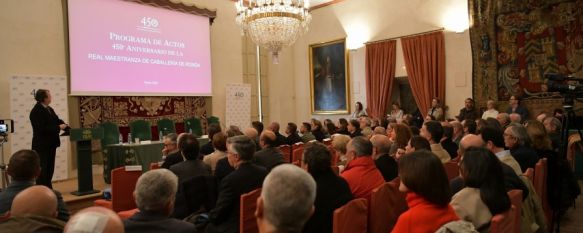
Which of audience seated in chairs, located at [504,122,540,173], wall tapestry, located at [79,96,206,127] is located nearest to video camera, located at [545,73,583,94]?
audience seated in chairs, located at [504,122,540,173]

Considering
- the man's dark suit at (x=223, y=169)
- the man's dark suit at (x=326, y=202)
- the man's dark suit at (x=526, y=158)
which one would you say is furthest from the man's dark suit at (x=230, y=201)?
the man's dark suit at (x=526, y=158)

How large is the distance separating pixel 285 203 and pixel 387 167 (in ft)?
7.95

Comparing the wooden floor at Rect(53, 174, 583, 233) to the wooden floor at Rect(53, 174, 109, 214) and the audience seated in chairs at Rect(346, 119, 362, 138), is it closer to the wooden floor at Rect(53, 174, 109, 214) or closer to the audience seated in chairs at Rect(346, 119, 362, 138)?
the wooden floor at Rect(53, 174, 109, 214)

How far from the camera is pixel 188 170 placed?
326 cm

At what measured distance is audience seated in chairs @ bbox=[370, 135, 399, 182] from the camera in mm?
3480

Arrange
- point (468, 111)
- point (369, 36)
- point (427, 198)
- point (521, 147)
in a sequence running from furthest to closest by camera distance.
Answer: point (369, 36) → point (468, 111) → point (521, 147) → point (427, 198)

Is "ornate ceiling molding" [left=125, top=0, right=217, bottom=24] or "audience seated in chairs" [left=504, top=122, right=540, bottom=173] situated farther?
"ornate ceiling molding" [left=125, top=0, right=217, bottom=24]

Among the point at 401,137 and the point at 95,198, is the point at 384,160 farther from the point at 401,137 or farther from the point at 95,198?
the point at 95,198

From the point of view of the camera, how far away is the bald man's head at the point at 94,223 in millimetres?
1173

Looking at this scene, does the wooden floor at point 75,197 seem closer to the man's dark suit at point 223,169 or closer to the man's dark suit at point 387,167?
the man's dark suit at point 223,169

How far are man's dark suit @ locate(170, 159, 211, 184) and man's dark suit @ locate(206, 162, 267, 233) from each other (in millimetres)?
536

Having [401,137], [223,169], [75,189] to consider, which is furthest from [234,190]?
[75,189]

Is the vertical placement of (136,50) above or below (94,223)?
above

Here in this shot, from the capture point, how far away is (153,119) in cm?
933
